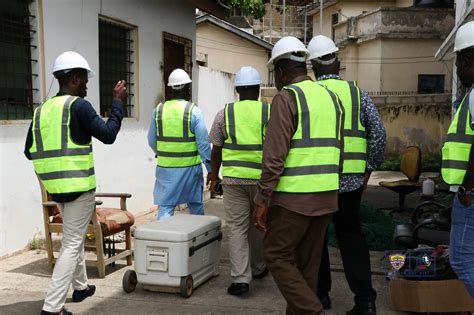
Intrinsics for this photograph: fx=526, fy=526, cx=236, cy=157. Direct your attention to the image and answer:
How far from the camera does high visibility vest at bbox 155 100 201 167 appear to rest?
16.4ft

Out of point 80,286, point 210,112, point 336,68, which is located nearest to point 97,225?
point 80,286

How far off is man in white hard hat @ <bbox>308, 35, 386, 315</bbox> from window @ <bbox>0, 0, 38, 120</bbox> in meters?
3.25

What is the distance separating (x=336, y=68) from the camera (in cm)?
377

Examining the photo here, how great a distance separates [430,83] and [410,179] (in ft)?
50.1

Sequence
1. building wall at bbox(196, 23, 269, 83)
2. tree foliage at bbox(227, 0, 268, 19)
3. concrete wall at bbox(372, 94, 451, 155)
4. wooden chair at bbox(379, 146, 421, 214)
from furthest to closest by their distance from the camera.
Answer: building wall at bbox(196, 23, 269, 83) → concrete wall at bbox(372, 94, 451, 155) → tree foliage at bbox(227, 0, 268, 19) → wooden chair at bbox(379, 146, 421, 214)

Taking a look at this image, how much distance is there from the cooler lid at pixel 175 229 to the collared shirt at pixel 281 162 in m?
1.24

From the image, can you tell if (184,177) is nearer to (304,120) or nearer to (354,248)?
(354,248)

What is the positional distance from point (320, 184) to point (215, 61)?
19.6 m

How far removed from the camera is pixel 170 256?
4.12 meters

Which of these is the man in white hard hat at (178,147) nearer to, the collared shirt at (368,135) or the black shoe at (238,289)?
the black shoe at (238,289)

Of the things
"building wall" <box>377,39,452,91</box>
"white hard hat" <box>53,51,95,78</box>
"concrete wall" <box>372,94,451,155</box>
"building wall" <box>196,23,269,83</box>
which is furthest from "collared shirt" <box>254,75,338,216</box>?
"building wall" <box>377,39,452,91</box>

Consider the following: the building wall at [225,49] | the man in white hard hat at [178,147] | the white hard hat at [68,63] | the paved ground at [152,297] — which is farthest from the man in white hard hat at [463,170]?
the building wall at [225,49]

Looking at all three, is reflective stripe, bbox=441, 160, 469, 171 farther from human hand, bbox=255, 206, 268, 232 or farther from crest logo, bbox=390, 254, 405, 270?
crest logo, bbox=390, 254, 405, 270

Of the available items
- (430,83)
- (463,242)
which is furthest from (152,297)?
(430,83)
